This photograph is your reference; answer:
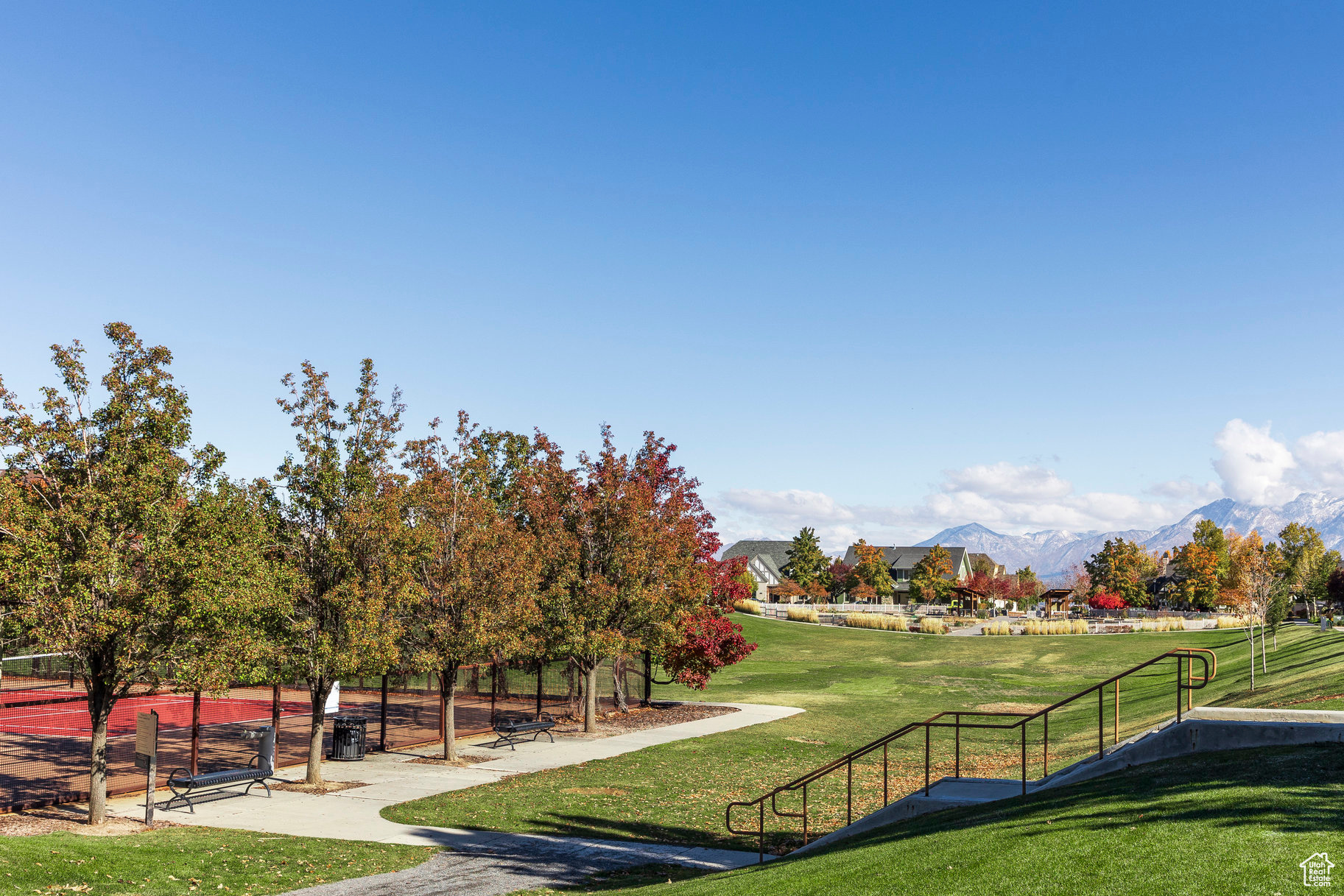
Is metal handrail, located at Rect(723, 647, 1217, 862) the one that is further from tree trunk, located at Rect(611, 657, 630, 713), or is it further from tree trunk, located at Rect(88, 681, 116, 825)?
tree trunk, located at Rect(611, 657, 630, 713)

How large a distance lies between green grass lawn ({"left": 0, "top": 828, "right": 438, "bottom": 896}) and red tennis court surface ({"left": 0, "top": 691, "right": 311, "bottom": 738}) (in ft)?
40.9

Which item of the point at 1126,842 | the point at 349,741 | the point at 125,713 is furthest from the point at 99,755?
the point at 125,713

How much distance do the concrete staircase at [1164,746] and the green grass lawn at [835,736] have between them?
2544 millimetres

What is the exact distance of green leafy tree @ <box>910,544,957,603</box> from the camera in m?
110

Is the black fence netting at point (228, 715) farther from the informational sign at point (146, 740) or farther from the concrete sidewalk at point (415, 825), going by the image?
the concrete sidewalk at point (415, 825)

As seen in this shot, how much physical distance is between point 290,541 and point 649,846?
10049 mm

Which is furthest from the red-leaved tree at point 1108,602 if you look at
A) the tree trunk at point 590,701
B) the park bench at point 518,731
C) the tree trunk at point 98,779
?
the tree trunk at point 98,779

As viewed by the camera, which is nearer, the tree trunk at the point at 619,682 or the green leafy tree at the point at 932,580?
the tree trunk at the point at 619,682

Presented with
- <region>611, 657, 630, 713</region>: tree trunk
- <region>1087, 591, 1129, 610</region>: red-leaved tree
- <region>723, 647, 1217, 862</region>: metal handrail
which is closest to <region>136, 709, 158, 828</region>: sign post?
<region>723, 647, 1217, 862</region>: metal handrail

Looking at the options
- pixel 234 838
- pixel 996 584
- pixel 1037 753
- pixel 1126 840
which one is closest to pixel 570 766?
pixel 234 838

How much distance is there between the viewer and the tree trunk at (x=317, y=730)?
66.5ft

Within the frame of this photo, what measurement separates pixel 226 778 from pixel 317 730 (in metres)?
2.65

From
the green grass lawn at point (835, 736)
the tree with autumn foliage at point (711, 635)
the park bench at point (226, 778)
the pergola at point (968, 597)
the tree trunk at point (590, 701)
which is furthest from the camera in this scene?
the pergola at point (968, 597)

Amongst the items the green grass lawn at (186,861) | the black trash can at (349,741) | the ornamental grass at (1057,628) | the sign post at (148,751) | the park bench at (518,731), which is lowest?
the ornamental grass at (1057,628)
